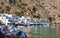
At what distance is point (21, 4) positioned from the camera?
106438 mm

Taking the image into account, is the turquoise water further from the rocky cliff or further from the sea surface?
the rocky cliff

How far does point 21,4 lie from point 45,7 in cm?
1894

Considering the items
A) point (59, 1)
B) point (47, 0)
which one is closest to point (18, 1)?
point (47, 0)

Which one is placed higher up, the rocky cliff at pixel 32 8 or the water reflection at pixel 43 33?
the rocky cliff at pixel 32 8

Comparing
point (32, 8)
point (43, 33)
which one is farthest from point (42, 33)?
point (32, 8)

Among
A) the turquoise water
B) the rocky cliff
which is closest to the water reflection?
the turquoise water

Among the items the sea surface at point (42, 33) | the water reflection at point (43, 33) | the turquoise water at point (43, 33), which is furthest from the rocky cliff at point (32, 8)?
the turquoise water at point (43, 33)

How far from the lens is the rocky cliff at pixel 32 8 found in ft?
311

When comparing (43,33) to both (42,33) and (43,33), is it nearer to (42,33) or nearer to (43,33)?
(43,33)

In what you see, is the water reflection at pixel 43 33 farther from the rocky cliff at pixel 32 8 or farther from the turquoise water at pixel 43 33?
the rocky cliff at pixel 32 8

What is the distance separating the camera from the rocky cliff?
9494 cm

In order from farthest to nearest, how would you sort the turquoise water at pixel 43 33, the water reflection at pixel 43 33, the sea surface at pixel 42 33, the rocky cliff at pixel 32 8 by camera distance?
1. the rocky cliff at pixel 32 8
2. the water reflection at pixel 43 33
3. the turquoise water at pixel 43 33
4. the sea surface at pixel 42 33

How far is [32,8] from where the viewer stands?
4318 inches

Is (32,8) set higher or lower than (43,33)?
higher
